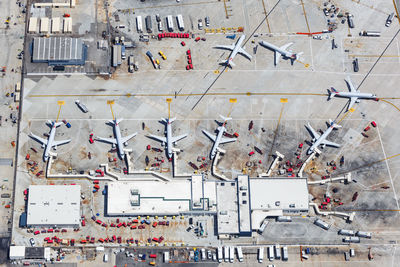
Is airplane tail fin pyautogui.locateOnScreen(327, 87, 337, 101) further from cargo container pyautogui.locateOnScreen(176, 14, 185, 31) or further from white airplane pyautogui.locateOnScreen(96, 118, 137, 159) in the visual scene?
white airplane pyautogui.locateOnScreen(96, 118, 137, 159)

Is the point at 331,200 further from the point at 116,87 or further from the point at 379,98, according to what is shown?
the point at 116,87

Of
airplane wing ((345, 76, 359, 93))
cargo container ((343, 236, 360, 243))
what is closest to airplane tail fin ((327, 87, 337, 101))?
airplane wing ((345, 76, 359, 93))

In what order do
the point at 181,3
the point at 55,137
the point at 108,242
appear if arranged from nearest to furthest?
the point at 108,242 → the point at 55,137 → the point at 181,3

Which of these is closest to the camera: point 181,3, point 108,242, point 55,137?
point 108,242

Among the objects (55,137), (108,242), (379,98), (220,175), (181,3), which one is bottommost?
(108,242)

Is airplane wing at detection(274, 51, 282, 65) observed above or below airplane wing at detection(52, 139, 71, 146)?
above

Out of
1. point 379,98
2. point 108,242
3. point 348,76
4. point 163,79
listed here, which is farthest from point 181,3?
point 108,242

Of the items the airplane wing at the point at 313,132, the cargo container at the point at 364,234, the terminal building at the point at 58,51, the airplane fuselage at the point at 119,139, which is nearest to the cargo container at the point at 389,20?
the airplane wing at the point at 313,132
